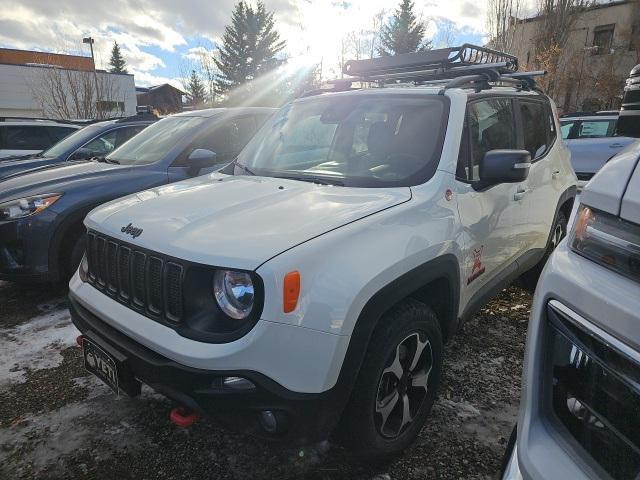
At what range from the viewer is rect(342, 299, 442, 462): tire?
1.93 meters

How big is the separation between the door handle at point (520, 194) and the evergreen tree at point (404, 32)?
3190 centimetres

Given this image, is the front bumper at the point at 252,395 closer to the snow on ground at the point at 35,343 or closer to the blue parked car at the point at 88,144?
the snow on ground at the point at 35,343

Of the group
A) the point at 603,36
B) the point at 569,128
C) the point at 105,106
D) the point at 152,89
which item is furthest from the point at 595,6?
the point at 152,89

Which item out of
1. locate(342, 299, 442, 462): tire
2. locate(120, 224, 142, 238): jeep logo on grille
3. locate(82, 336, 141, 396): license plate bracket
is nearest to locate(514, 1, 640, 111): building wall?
locate(342, 299, 442, 462): tire

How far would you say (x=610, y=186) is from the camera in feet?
4.15

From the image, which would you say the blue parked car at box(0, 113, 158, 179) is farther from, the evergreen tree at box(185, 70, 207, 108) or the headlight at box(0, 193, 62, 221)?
the evergreen tree at box(185, 70, 207, 108)

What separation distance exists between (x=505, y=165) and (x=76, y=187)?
358cm

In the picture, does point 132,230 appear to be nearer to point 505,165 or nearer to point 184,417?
point 184,417

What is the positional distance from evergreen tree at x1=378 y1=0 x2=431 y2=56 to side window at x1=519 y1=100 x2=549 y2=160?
3102cm

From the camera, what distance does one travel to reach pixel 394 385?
2131mm

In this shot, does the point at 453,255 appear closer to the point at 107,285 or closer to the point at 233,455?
the point at 233,455

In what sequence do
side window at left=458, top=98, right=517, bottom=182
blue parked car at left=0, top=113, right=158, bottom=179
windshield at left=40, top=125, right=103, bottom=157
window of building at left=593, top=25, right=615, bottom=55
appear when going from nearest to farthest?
side window at left=458, top=98, right=517, bottom=182, blue parked car at left=0, top=113, right=158, bottom=179, windshield at left=40, top=125, right=103, bottom=157, window of building at left=593, top=25, right=615, bottom=55

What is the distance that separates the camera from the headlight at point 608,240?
116cm

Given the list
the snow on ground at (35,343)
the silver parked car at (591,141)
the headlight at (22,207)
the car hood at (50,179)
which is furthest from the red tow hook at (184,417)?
the silver parked car at (591,141)
